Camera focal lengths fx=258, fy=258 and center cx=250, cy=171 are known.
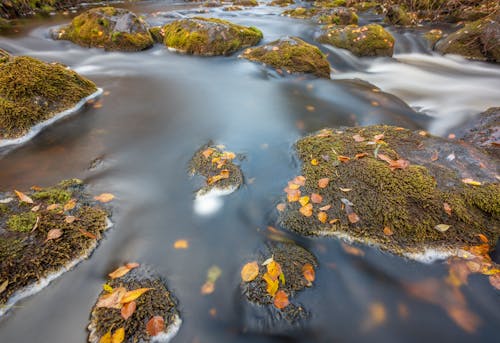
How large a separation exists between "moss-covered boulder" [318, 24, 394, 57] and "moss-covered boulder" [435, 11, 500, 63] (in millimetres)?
2287

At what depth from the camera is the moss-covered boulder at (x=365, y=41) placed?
8602mm

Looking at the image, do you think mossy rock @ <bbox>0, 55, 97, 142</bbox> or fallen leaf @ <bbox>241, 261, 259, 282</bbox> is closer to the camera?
fallen leaf @ <bbox>241, 261, 259, 282</bbox>

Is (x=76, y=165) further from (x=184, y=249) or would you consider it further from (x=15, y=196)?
(x=184, y=249)

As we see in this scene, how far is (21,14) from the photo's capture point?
12.9 meters

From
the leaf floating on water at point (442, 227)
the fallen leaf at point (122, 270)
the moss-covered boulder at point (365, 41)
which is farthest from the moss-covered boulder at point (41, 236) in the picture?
the moss-covered boulder at point (365, 41)

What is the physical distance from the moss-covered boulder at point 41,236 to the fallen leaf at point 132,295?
68 cm

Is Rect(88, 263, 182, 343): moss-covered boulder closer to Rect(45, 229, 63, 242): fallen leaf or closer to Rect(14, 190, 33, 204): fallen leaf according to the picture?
Rect(45, 229, 63, 242): fallen leaf

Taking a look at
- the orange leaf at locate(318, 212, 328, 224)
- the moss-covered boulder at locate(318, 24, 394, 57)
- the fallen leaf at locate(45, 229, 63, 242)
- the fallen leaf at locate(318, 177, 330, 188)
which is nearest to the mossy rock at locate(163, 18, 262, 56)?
the moss-covered boulder at locate(318, 24, 394, 57)

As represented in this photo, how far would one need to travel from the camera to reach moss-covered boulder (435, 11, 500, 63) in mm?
8195

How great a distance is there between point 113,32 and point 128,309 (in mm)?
9052

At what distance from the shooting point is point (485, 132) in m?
4.12

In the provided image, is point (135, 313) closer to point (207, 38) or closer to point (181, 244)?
point (181, 244)

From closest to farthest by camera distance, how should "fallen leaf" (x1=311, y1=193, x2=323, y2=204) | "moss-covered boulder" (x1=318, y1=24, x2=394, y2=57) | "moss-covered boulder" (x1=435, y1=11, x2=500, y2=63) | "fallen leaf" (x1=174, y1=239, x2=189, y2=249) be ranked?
"fallen leaf" (x1=174, y1=239, x2=189, y2=249) → "fallen leaf" (x1=311, y1=193, x2=323, y2=204) → "moss-covered boulder" (x1=435, y1=11, x2=500, y2=63) → "moss-covered boulder" (x1=318, y1=24, x2=394, y2=57)

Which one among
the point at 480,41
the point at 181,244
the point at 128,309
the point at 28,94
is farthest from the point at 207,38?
the point at 480,41
